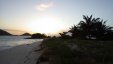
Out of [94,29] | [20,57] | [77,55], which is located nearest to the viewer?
[77,55]

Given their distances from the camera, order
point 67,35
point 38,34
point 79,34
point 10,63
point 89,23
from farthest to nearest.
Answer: point 38,34 → point 67,35 → point 79,34 → point 89,23 → point 10,63

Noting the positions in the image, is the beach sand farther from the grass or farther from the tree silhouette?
the tree silhouette

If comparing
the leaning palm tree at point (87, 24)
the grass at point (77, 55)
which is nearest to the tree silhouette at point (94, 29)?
the leaning palm tree at point (87, 24)

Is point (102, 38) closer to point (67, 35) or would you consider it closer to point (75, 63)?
point (67, 35)

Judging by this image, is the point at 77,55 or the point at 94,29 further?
the point at 94,29

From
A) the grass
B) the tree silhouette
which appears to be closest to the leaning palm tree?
the tree silhouette

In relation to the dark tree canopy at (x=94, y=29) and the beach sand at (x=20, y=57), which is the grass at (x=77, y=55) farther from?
the dark tree canopy at (x=94, y=29)

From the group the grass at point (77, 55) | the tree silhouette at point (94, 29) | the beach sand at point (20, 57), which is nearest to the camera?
the grass at point (77, 55)

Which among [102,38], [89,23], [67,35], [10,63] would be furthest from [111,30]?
A: [10,63]

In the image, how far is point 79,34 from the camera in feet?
121

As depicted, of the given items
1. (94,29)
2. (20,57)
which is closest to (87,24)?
(94,29)

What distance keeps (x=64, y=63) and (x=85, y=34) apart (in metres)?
27.5

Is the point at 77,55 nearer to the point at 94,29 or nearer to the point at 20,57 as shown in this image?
the point at 20,57

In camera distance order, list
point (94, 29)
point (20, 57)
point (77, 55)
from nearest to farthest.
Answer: point (77, 55)
point (20, 57)
point (94, 29)
